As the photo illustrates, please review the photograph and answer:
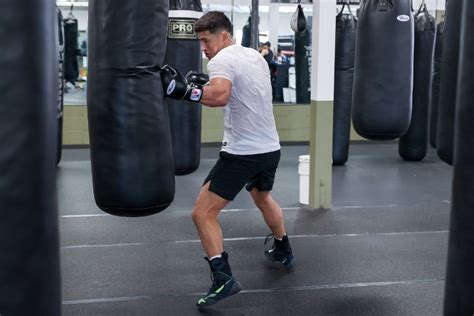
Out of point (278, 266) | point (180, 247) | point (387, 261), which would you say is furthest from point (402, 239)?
point (180, 247)

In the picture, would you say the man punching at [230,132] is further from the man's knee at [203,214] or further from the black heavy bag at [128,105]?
the black heavy bag at [128,105]

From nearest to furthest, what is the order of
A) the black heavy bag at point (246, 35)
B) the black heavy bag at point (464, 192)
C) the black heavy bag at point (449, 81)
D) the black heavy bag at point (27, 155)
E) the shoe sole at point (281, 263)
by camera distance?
1. the black heavy bag at point (27, 155)
2. the black heavy bag at point (464, 192)
3. the black heavy bag at point (449, 81)
4. the shoe sole at point (281, 263)
5. the black heavy bag at point (246, 35)

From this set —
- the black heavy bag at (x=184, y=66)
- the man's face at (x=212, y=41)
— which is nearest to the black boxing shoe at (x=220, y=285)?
the black heavy bag at (x=184, y=66)

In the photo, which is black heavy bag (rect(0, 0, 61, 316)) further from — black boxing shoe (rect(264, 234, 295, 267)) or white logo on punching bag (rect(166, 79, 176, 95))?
black boxing shoe (rect(264, 234, 295, 267))

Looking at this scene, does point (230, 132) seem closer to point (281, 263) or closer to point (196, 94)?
point (196, 94)

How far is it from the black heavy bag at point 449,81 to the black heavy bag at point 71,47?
20.0 ft

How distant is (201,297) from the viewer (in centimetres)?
350

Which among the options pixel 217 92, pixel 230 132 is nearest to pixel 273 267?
pixel 230 132

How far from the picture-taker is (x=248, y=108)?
3.54 meters

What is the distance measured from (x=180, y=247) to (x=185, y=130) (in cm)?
106

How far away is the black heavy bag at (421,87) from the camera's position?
7.42 metres

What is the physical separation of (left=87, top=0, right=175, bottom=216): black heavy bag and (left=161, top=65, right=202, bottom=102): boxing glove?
7cm

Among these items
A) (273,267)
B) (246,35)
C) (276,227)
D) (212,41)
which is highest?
(212,41)

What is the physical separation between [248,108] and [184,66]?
0.38m
